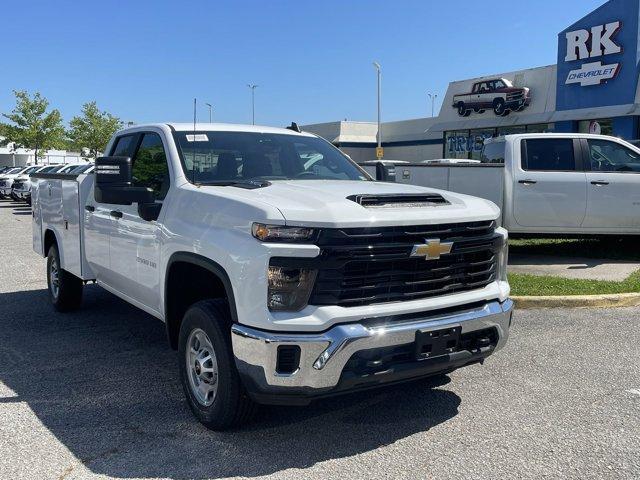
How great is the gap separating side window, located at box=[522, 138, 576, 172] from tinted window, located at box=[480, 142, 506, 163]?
0.37 metres

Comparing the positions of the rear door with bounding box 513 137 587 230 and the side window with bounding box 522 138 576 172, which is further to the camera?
the side window with bounding box 522 138 576 172

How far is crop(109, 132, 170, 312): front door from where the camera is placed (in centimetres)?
462

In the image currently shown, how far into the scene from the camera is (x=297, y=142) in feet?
17.9

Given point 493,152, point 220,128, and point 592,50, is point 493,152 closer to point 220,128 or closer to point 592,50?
point 220,128

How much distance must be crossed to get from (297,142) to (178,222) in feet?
5.22

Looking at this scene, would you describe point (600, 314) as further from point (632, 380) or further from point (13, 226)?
point (13, 226)

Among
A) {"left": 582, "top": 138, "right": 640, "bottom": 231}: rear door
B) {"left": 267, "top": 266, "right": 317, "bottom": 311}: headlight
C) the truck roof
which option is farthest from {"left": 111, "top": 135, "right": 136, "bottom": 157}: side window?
{"left": 582, "top": 138, "right": 640, "bottom": 231}: rear door

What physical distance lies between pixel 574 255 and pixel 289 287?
852 centimetres

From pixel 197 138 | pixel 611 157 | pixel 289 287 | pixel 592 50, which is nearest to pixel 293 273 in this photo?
pixel 289 287

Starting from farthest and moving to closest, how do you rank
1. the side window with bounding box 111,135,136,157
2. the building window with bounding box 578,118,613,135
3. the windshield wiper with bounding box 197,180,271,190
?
the building window with bounding box 578,118,613,135
the side window with bounding box 111,135,136,157
the windshield wiper with bounding box 197,180,271,190

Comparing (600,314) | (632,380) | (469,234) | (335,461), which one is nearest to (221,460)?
(335,461)

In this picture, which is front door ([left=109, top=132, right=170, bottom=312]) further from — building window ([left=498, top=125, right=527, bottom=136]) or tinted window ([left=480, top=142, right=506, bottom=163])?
building window ([left=498, top=125, right=527, bottom=136])

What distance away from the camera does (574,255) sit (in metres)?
10.7

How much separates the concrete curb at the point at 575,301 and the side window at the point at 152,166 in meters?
4.25
